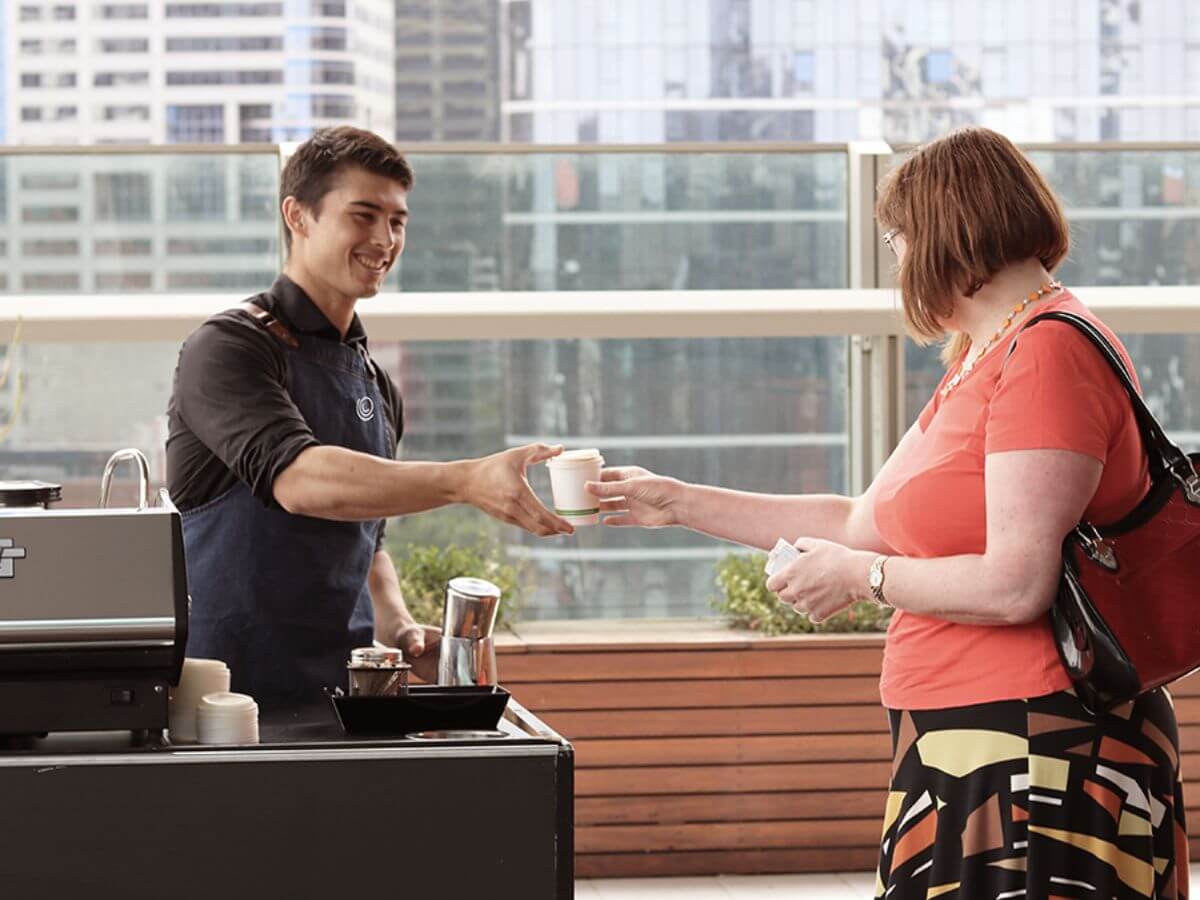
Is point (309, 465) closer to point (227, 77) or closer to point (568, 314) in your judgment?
point (568, 314)

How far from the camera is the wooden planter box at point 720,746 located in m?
5.04

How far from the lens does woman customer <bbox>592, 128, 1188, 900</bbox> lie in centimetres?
197

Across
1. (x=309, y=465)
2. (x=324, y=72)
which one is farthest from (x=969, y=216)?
(x=324, y=72)

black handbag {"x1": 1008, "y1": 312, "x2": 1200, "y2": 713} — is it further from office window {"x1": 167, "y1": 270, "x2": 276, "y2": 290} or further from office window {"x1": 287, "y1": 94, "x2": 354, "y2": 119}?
office window {"x1": 287, "y1": 94, "x2": 354, "y2": 119}

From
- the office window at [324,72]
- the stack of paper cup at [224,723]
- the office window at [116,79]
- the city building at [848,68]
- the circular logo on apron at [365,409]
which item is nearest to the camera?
the stack of paper cup at [224,723]

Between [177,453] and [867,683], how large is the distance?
275 cm

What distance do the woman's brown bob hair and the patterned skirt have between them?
54 cm

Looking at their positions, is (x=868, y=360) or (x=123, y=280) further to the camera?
(x=868, y=360)

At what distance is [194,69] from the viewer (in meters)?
10.7

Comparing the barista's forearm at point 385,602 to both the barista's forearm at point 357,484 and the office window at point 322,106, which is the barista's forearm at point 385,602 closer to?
the barista's forearm at point 357,484

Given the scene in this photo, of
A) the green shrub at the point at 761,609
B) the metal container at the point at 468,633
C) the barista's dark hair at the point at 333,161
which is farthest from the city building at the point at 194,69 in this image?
the metal container at the point at 468,633

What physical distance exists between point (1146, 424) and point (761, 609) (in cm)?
331

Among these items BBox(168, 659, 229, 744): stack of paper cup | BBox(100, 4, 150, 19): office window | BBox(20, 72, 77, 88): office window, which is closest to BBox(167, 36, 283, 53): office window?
BBox(100, 4, 150, 19): office window

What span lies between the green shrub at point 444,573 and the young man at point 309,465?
1.97 metres
